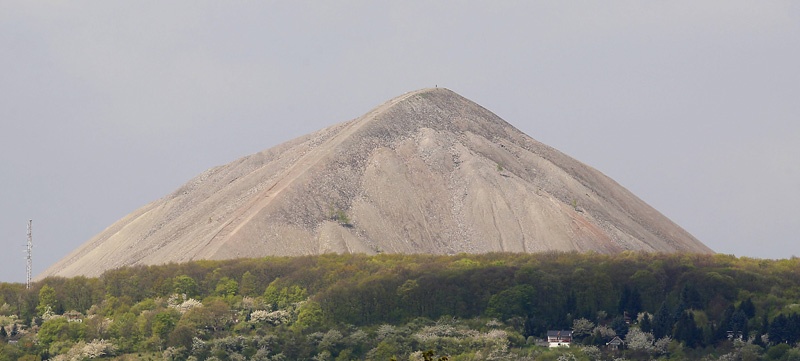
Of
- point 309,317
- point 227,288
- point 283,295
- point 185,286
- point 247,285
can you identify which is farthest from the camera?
point 185,286

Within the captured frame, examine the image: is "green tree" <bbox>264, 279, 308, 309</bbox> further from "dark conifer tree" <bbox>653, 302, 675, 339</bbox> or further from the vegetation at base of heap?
"dark conifer tree" <bbox>653, 302, 675, 339</bbox>

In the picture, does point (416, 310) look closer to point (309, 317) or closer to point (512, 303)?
point (512, 303)

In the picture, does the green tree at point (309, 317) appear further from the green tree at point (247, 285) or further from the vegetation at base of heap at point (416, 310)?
the green tree at point (247, 285)

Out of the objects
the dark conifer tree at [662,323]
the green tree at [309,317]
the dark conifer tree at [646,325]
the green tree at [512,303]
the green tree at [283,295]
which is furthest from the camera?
Result: the green tree at [283,295]

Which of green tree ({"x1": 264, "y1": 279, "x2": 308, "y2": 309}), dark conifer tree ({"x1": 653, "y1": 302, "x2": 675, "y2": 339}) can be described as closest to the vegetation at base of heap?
dark conifer tree ({"x1": 653, "y1": 302, "x2": 675, "y2": 339})

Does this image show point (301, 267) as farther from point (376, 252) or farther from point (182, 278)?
point (376, 252)

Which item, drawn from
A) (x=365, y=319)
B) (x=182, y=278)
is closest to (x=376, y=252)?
(x=182, y=278)

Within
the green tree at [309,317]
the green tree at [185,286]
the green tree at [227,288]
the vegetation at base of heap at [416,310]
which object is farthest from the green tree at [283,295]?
the green tree at [185,286]

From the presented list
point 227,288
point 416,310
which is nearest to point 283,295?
point 227,288

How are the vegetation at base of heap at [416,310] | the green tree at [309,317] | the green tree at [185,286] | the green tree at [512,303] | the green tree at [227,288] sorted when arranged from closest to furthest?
1. the vegetation at base of heap at [416,310]
2. the green tree at [309,317]
3. the green tree at [512,303]
4. the green tree at [227,288]
5. the green tree at [185,286]
